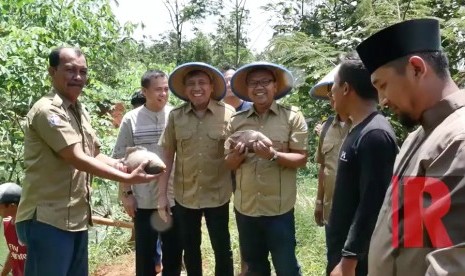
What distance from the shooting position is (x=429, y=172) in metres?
1.45

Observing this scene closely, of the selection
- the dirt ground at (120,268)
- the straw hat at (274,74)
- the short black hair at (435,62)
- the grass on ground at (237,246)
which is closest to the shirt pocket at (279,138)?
the straw hat at (274,74)

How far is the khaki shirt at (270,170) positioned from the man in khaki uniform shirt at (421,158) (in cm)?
160

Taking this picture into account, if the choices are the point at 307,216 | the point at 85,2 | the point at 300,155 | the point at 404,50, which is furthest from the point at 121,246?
the point at 404,50

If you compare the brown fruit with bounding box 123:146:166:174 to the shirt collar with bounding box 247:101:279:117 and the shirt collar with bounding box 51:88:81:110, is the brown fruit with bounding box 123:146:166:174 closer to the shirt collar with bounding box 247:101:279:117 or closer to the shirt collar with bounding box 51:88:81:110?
the shirt collar with bounding box 51:88:81:110

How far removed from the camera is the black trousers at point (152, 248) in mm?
3805

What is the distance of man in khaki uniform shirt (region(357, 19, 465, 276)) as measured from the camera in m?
1.37

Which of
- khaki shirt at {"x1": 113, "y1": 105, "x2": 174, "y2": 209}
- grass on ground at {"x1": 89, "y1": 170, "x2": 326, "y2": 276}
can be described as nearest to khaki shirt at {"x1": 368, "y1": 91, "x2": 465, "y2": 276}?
khaki shirt at {"x1": 113, "y1": 105, "x2": 174, "y2": 209}

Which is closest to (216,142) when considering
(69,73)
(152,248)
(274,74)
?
(274,74)

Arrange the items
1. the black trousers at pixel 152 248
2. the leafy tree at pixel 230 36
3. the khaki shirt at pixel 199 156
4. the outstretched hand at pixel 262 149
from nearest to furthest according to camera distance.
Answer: the outstretched hand at pixel 262 149, the khaki shirt at pixel 199 156, the black trousers at pixel 152 248, the leafy tree at pixel 230 36

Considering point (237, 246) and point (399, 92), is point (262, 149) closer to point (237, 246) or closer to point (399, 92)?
point (399, 92)

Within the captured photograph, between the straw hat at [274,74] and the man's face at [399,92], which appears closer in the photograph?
the man's face at [399,92]

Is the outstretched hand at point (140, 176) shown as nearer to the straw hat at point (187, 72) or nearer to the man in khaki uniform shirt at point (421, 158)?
the straw hat at point (187, 72)

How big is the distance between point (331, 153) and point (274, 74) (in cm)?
67

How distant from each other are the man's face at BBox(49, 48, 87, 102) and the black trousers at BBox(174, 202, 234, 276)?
1.20 meters
